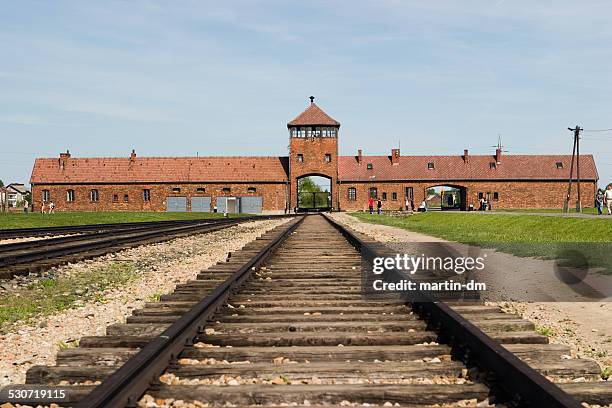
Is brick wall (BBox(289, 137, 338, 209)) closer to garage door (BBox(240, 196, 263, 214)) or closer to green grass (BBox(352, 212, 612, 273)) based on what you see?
garage door (BBox(240, 196, 263, 214))

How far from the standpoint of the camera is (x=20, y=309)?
242 inches

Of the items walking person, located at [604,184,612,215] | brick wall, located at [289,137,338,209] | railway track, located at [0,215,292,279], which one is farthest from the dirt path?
brick wall, located at [289,137,338,209]

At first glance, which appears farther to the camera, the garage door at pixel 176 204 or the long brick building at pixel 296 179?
the garage door at pixel 176 204

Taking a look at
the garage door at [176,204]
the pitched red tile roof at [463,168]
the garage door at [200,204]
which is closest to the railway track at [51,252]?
the garage door at [200,204]

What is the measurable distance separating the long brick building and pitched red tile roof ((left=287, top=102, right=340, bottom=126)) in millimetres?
107

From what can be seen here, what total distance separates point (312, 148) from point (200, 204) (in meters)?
13.7

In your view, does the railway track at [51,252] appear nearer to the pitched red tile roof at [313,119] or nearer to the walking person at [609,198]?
the walking person at [609,198]

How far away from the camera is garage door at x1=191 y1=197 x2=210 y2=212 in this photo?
6650 centimetres

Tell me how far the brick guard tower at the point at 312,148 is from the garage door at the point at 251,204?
11.3 feet

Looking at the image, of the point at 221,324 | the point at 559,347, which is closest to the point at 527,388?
the point at 559,347

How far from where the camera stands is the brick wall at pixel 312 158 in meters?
65.2

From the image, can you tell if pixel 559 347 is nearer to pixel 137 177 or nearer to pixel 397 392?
pixel 397 392

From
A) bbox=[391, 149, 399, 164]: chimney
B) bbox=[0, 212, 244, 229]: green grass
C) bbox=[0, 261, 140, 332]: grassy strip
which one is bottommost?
bbox=[0, 261, 140, 332]: grassy strip

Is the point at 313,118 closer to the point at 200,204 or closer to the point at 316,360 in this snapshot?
the point at 200,204
